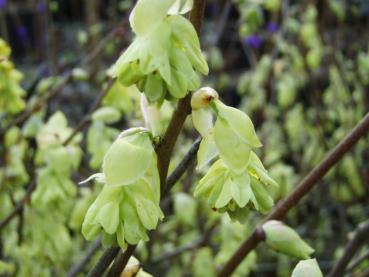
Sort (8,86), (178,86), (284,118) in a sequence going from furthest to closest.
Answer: (284,118) → (8,86) → (178,86)

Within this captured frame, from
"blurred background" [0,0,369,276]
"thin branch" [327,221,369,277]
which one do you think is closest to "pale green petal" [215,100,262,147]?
"thin branch" [327,221,369,277]

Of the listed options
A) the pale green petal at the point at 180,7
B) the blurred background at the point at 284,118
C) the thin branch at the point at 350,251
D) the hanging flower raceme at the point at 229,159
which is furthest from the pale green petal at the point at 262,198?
the blurred background at the point at 284,118

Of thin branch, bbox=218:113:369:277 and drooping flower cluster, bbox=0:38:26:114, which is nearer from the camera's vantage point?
thin branch, bbox=218:113:369:277

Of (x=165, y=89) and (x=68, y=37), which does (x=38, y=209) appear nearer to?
(x=165, y=89)

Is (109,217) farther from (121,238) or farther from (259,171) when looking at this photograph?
(259,171)

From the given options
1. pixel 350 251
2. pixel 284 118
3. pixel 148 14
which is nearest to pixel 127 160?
pixel 148 14

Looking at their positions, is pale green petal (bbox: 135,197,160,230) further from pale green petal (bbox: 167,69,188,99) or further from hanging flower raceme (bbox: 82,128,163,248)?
pale green petal (bbox: 167,69,188,99)

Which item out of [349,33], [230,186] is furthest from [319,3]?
[230,186]
